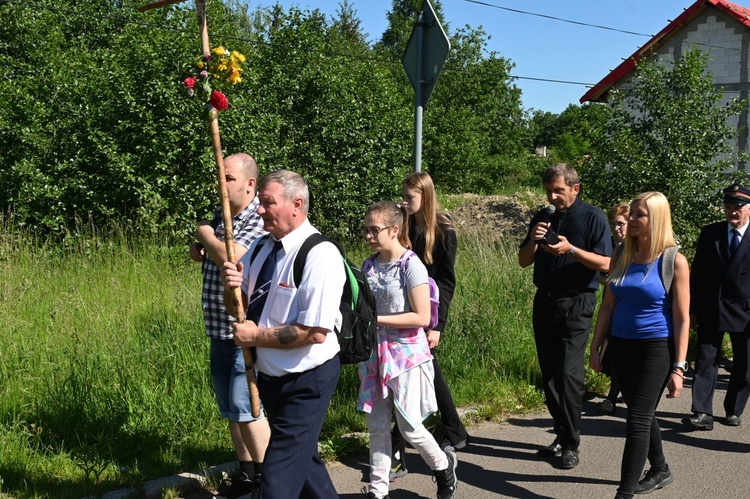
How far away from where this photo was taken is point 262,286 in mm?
3625

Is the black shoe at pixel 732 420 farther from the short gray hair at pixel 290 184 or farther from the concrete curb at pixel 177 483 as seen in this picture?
the short gray hair at pixel 290 184

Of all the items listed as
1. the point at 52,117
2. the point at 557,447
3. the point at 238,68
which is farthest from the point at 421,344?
the point at 52,117

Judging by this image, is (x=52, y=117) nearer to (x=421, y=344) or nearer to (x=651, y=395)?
(x=421, y=344)

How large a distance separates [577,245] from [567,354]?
0.76 m

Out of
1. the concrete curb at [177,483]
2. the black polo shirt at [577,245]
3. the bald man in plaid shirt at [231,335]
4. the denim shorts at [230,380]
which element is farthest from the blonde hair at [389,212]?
the concrete curb at [177,483]

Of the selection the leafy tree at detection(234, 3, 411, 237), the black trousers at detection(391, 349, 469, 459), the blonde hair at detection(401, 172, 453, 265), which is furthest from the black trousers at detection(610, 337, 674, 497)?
the leafy tree at detection(234, 3, 411, 237)

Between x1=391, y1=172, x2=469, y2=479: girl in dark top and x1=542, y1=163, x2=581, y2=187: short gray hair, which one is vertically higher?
x1=542, y1=163, x2=581, y2=187: short gray hair

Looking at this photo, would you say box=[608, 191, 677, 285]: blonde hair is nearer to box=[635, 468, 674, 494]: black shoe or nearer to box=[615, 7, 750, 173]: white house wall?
box=[635, 468, 674, 494]: black shoe

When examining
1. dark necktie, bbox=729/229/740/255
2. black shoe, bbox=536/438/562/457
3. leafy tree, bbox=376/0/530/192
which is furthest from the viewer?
leafy tree, bbox=376/0/530/192

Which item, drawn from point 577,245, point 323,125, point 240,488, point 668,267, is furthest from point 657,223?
point 323,125

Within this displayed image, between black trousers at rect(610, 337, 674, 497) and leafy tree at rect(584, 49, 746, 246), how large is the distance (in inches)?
253

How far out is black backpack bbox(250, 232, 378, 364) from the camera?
3693 millimetres

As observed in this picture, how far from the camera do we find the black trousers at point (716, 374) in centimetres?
651

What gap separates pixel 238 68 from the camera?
12.0ft
